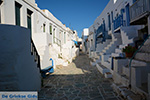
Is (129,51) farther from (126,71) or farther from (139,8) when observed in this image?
(139,8)

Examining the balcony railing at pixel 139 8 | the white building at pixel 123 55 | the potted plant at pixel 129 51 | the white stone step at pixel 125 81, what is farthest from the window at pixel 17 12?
the balcony railing at pixel 139 8

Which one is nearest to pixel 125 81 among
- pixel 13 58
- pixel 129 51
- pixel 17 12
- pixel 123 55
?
pixel 129 51

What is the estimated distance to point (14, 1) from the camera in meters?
7.69

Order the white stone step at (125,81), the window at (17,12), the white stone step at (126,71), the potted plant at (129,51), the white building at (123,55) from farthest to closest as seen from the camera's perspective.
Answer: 1. the window at (17,12)
2. the potted plant at (129,51)
3. the white stone step at (126,71)
4. the white stone step at (125,81)
5. the white building at (123,55)

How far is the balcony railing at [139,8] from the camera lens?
6.79 m

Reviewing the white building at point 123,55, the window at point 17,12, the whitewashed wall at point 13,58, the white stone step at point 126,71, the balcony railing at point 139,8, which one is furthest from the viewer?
the window at point 17,12

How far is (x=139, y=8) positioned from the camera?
7.49 m

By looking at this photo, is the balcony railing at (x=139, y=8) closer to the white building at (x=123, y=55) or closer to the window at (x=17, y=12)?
the white building at (x=123, y=55)

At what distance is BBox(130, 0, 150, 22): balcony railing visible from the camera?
679cm

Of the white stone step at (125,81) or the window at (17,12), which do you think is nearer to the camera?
the white stone step at (125,81)

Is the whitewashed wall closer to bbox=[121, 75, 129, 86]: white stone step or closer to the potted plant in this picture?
bbox=[121, 75, 129, 86]: white stone step

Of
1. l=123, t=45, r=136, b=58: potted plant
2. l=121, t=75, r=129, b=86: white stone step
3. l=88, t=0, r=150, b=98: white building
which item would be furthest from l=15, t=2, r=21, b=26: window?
l=121, t=75, r=129, b=86: white stone step

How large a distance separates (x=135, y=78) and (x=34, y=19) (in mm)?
10012

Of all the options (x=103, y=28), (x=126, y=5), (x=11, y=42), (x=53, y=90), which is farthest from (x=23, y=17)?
(x=103, y=28)
